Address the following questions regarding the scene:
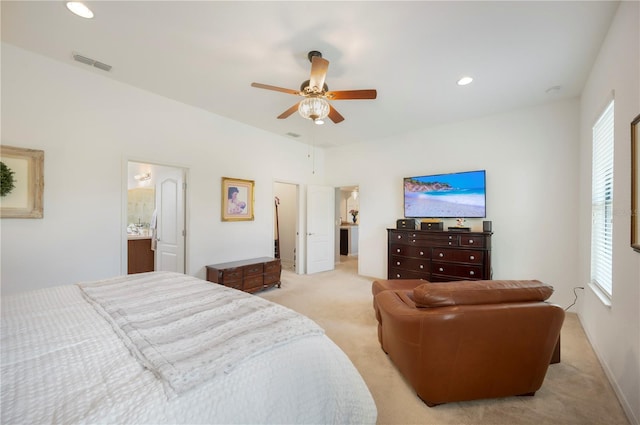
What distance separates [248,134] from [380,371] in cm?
400

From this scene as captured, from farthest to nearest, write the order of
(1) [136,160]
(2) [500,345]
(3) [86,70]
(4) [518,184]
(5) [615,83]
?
(4) [518,184]
(1) [136,160]
(3) [86,70]
(5) [615,83]
(2) [500,345]

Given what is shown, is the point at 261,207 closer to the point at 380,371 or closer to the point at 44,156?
the point at 44,156

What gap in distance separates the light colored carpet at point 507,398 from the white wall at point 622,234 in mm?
121

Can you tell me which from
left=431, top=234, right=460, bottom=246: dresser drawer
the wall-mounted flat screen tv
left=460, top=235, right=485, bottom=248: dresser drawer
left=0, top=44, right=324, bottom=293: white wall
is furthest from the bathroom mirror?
left=460, top=235, right=485, bottom=248: dresser drawer

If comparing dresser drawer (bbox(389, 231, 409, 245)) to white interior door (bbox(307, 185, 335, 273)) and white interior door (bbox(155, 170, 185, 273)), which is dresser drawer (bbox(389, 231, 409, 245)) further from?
white interior door (bbox(155, 170, 185, 273))

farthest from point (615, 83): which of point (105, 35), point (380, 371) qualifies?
point (105, 35)

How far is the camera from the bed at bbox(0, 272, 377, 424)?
2.39 feet

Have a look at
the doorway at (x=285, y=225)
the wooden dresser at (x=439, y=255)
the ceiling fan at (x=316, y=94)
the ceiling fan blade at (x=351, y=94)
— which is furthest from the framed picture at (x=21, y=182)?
the wooden dresser at (x=439, y=255)

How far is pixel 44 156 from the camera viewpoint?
255 cm

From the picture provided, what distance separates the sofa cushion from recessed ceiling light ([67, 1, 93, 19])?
10.6ft

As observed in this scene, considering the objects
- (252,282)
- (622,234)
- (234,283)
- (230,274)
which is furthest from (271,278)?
(622,234)

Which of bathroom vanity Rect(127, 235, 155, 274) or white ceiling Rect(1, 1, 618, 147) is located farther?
bathroom vanity Rect(127, 235, 155, 274)

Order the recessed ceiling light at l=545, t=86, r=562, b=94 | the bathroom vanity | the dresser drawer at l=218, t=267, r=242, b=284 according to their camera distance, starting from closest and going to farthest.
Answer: the recessed ceiling light at l=545, t=86, r=562, b=94 < the dresser drawer at l=218, t=267, r=242, b=284 < the bathroom vanity

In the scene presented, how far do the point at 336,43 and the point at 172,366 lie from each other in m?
2.57
